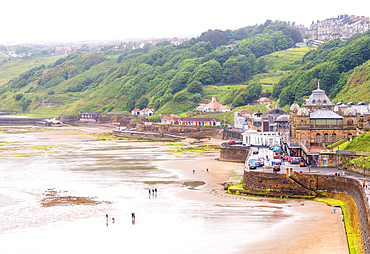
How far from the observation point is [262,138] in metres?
71.9

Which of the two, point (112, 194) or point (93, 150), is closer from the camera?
point (112, 194)

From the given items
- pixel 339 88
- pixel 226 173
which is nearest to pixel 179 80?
pixel 339 88

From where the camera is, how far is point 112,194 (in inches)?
1877

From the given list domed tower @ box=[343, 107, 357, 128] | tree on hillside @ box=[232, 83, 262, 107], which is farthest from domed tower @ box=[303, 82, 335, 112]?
tree on hillside @ box=[232, 83, 262, 107]

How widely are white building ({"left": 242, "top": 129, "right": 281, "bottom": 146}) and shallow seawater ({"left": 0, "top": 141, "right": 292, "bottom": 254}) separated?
→ 1835 cm

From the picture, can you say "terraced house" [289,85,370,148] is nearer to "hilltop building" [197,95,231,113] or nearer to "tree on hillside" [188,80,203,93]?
"hilltop building" [197,95,231,113]

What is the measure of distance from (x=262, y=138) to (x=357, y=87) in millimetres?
41676

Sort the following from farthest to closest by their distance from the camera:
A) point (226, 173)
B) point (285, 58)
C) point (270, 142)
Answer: point (285, 58), point (270, 142), point (226, 173)

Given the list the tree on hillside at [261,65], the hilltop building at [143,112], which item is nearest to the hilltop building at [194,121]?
the hilltop building at [143,112]

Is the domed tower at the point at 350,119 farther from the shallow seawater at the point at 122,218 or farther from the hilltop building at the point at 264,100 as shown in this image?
the hilltop building at the point at 264,100

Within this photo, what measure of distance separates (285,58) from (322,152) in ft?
489

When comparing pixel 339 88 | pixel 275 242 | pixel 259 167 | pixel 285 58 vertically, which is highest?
pixel 285 58

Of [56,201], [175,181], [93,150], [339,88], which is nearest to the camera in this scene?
[56,201]

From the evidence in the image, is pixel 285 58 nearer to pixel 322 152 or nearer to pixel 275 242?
pixel 322 152
